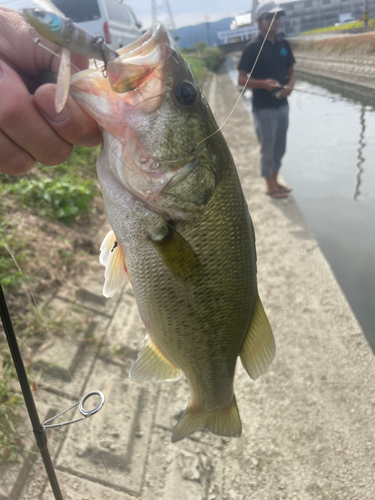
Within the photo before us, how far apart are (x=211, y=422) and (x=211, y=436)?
2.42 feet

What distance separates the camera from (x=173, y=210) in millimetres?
1198

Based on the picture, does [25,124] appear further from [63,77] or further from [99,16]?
[99,16]

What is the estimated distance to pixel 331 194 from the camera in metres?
5.36

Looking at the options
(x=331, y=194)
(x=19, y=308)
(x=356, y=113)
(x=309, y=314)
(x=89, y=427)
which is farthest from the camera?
(x=356, y=113)

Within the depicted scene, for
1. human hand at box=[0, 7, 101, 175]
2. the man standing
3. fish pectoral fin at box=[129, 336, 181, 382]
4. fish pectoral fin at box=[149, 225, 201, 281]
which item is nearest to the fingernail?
human hand at box=[0, 7, 101, 175]

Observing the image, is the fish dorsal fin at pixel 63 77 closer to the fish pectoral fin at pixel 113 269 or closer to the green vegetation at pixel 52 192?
the fish pectoral fin at pixel 113 269

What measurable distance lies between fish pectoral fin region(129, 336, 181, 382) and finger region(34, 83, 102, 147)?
2.76ft

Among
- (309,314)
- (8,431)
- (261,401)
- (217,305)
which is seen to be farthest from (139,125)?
(309,314)

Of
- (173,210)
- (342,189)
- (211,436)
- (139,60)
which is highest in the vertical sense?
Answer: (139,60)

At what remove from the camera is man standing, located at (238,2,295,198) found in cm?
471

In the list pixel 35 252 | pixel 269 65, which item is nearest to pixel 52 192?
pixel 35 252

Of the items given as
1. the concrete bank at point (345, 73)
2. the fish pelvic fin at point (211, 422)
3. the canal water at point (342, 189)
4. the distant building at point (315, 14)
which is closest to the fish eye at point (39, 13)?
the fish pelvic fin at point (211, 422)

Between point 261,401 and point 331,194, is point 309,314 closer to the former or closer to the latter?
point 261,401

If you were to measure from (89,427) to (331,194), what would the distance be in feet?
15.1
